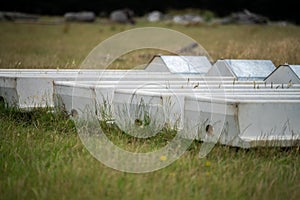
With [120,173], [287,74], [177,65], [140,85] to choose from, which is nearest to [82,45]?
[177,65]

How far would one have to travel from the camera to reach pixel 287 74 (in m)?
5.97

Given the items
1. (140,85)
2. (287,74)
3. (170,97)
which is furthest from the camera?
(287,74)

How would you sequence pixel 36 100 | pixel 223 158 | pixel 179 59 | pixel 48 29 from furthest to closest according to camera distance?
pixel 48 29 < pixel 179 59 < pixel 36 100 < pixel 223 158

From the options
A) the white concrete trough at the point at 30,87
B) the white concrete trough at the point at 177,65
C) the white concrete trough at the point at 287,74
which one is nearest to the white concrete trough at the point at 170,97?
the white concrete trough at the point at 30,87

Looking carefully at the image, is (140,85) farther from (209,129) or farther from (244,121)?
(244,121)

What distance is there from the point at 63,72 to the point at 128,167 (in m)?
2.79

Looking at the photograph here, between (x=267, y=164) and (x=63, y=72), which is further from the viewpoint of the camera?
(x=63, y=72)

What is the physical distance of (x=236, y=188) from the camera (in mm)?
3354

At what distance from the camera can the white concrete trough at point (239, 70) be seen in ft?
21.6

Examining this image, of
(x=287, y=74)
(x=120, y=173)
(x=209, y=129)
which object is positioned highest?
(x=287, y=74)

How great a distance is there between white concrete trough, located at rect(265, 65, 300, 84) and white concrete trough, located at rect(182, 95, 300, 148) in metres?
1.57

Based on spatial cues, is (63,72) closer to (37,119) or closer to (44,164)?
(37,119)

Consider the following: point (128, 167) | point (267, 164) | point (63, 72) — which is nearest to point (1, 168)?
point (128, 167)

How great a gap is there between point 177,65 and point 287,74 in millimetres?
1336
